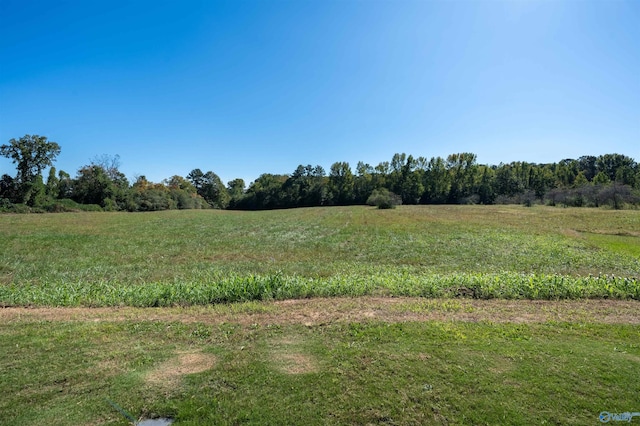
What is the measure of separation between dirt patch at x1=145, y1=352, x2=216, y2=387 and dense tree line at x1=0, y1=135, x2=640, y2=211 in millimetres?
61254

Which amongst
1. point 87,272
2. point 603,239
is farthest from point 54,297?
point 603,239

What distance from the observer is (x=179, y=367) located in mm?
5008

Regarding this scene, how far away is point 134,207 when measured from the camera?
70938mm

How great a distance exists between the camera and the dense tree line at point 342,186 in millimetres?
59656

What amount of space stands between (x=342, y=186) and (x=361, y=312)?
9341cm

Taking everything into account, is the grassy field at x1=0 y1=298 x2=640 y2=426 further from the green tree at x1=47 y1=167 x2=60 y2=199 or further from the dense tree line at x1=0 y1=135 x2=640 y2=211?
the green tree at x1=47 y1=167 x2=60 y2=199

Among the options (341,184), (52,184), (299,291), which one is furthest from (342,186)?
(299,291)

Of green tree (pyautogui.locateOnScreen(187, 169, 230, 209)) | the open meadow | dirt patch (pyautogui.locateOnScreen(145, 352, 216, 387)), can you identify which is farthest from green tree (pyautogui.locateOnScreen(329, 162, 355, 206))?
dirt patch (pyautogui.locateOnScreen(145, 352, 216, 387))

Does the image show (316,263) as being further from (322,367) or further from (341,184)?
(341,184)

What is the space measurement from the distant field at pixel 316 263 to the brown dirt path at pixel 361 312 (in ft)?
2.84

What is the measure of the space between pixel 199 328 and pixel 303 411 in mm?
3917

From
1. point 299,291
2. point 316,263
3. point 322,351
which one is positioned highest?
point 322,351

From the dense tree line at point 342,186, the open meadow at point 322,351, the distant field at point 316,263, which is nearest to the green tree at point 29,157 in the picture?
the dense tree line at point 342,186

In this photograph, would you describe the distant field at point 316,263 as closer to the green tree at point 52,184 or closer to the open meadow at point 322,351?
the open meadow at point 322,351
